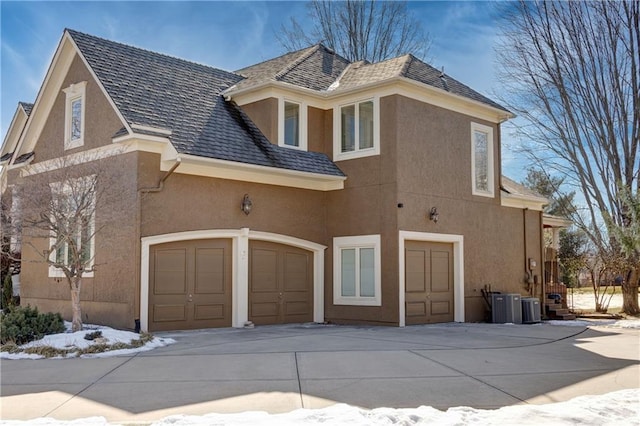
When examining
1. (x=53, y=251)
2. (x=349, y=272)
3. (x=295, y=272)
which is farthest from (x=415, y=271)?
(x=53, y=251)

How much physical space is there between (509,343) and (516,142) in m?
14.4

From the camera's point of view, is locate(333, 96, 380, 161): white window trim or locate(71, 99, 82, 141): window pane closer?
locate(71, 99, 82, 141): window pane

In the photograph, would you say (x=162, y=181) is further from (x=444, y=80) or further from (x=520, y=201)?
(x=520, y=201)

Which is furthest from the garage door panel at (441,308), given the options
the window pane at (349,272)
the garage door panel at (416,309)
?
the window pane at (349,272)

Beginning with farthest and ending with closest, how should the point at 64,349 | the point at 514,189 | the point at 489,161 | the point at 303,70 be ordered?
1. the point at 514,189
2. the point at 489,161
3. the point at 303,70
4. the point at 64,349

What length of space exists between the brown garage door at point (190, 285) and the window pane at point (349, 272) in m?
3.27

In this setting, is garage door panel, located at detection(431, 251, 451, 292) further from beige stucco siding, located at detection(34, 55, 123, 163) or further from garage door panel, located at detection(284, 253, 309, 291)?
beige stucco siding, located at detection(34, 55, 123, 163)

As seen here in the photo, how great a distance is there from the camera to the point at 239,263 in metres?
15.4

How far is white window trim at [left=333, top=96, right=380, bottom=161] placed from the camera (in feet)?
54.0

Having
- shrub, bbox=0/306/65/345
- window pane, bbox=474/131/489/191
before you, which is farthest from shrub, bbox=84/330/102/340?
window pane, bbox=474/131/489/191

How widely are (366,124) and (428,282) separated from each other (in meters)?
4.53

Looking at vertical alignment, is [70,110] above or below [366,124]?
above

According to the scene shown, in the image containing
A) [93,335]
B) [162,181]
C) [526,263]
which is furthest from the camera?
[526,263]

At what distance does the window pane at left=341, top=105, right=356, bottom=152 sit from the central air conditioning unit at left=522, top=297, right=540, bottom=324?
6.77 meters
